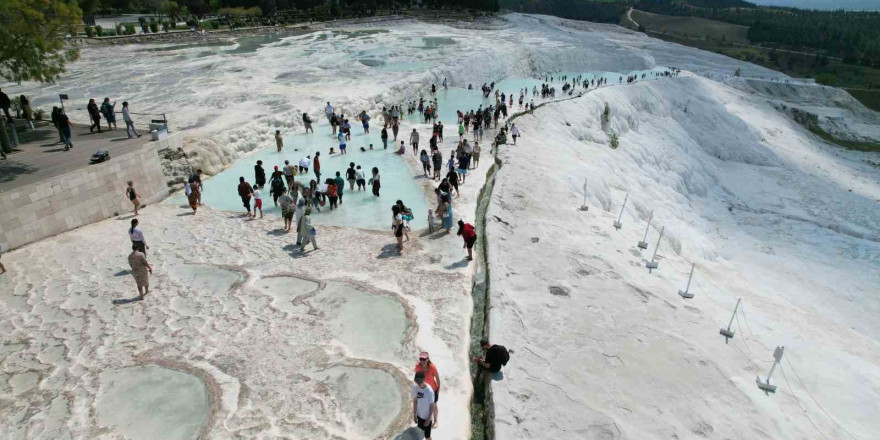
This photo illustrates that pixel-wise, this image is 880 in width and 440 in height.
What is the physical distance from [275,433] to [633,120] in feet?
116

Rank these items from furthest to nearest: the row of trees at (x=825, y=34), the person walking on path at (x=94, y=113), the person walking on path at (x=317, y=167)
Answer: the row of trees at (x=825, y=34), the person walking on path at (x=94, y=113), the person walking on path at (x=317, y=167)

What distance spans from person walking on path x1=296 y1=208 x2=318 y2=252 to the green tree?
7.91 m

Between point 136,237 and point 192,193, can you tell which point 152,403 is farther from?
point 192,193

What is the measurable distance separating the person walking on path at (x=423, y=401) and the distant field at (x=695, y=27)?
12454cm

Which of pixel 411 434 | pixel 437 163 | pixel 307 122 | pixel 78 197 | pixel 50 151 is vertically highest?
→ pixel 50 151

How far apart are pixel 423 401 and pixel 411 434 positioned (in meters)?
0.85

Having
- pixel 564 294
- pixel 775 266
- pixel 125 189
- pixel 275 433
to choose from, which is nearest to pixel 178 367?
pixel 275 433

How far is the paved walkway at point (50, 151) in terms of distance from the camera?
12.9 m

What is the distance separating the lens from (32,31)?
12211 millimetres

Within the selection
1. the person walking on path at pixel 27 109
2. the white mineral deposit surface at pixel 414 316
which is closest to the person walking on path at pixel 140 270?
the white mineral deposit surface at pixel 414 316

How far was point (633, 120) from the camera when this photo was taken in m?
36.5

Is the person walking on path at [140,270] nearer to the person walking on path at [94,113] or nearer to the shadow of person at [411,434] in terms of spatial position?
the shadow of person at [411,434]

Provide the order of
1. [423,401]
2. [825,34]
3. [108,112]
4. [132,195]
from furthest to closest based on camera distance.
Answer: [825,34]
[108,112]
[132,195]
[423,401]

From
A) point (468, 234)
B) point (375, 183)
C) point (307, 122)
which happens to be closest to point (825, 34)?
point (307, 122)
